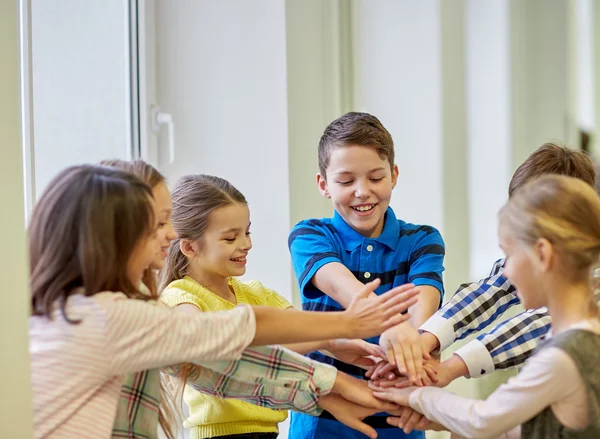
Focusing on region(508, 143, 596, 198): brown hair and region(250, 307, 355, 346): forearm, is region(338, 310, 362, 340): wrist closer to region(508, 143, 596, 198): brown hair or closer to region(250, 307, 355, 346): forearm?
region(250, 307, 355, 346): forearm

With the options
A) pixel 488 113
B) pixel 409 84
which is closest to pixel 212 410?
pixel 409 84

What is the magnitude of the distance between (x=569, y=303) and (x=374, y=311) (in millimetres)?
343

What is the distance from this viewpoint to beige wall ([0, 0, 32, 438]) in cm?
110

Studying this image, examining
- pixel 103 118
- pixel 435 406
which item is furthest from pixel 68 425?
pixel 103 118

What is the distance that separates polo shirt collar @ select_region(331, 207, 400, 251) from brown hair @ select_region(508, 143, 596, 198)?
0.91 ft

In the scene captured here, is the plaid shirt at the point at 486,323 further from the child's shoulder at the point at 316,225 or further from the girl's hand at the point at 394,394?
the child's shoulder at the point at 316,225

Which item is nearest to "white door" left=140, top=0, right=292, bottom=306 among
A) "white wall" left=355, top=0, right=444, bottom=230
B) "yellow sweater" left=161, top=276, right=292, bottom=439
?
"white wall" left=355, top=0, right=444, bottom=230

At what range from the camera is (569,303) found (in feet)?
4.56

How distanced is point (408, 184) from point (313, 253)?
1.23m

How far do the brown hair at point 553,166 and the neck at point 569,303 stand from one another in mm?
522

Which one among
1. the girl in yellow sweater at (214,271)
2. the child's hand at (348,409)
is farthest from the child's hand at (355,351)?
the child's hand at (348,409)

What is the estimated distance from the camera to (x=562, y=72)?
12.3 ft

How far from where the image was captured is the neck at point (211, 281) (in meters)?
1.92

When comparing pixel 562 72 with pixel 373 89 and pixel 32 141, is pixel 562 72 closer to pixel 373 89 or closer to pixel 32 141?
pixel 373 89
